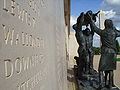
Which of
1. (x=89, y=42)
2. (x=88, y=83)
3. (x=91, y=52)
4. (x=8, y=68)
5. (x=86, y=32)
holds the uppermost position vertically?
(x=86, y=32)

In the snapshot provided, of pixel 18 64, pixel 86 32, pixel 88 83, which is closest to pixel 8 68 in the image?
pixel 18 64

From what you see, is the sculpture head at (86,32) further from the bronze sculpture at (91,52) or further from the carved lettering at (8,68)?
the carved lettering at (8,68)

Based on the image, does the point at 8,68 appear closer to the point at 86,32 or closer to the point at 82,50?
the point at 86,32

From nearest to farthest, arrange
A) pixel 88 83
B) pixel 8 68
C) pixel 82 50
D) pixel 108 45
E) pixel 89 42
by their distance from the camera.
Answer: pixel 8 68
pixel 108 45
pixel 88 83
pixel 89 42
pixel 82 50

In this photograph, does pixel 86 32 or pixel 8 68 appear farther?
pixel 86 32

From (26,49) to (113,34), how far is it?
497 cm

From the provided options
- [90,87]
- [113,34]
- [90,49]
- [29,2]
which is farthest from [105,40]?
[29,2]

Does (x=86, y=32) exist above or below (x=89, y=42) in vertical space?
above

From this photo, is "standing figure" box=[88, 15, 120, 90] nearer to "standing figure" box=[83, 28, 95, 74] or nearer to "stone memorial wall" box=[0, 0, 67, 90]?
"standing figure" box=[83, 28, 95, 74]

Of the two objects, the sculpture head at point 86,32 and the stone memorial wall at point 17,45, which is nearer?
the stone memorial wall at point 17,45

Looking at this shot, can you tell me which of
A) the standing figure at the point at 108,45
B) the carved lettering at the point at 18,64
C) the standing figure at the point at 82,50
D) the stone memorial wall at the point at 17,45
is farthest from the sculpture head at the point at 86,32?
the carved lettering at the point at 18,64

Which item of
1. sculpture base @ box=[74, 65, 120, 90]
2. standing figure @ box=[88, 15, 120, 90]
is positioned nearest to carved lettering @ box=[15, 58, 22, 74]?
standing figure @ box=[88, 15, 120, 90]

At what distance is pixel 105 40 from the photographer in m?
5.48

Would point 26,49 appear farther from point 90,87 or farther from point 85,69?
point 85,69
